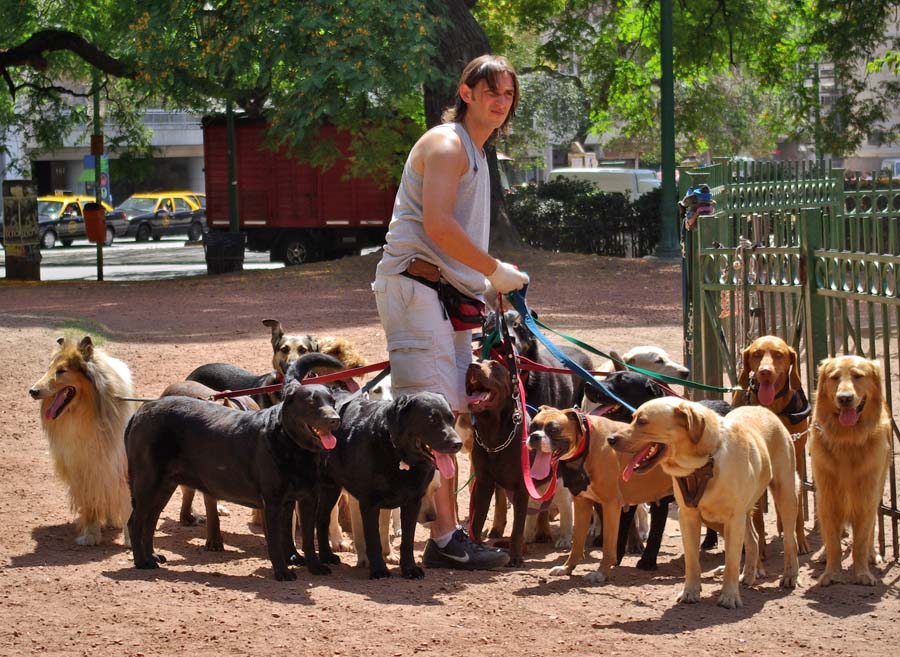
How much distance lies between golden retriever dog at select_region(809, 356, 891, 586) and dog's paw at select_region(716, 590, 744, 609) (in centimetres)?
53

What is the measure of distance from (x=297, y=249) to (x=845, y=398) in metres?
29.4

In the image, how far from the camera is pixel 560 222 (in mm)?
28156

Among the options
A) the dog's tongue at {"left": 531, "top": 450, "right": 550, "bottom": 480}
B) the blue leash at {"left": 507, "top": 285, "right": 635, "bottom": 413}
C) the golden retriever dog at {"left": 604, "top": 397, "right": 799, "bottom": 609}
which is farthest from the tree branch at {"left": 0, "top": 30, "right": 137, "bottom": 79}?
the golden retriever dog at {"left": 604, "top": 397, "right": 799, "bottom": 609}

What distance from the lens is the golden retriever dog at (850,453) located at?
5.83 metres

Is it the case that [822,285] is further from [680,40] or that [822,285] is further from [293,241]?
[293,241]

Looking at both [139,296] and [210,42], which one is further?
[139,296]

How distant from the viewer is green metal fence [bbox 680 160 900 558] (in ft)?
21.1

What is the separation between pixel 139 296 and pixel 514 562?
16.8 metres

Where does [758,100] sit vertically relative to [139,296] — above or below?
above

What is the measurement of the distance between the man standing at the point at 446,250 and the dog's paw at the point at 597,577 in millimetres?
496

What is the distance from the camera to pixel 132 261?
128 ft

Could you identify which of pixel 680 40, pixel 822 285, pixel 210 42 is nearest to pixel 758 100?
pixel 680 40

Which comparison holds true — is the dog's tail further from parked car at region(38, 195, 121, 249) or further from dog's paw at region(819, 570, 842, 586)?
parked car at region(38, 195, 121, 249)

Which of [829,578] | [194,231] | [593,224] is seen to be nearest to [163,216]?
[194,231]
